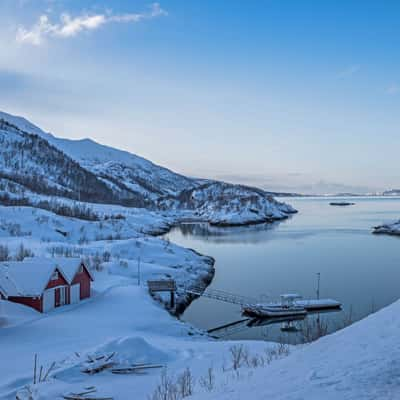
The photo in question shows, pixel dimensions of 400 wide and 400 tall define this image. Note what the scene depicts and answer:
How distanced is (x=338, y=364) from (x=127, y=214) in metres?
97.5

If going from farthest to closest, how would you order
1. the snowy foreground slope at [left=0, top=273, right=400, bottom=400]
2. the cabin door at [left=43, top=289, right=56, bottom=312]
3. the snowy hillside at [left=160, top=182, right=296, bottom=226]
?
the snowy hillside at [left=160, top=182, right=296, bottom=226], the cabin door at [left=43, top=289, right=56, bottom=312], the snowy foreground slope at [left=0, top=273, right=400, bottom=400]

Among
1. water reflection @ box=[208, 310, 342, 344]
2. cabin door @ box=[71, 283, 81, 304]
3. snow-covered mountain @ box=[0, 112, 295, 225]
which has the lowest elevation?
water reflection @ box=[208, 310, 342, 344]

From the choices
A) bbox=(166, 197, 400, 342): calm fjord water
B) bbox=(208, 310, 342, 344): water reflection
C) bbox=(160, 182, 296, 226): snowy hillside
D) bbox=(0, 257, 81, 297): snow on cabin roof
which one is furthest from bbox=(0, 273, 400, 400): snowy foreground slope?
bbox=(160, 182, 296, 226): snowy hillside

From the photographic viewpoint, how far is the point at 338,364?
18.1 ft

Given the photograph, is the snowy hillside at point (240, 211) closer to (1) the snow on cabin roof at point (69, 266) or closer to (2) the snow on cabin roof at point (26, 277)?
(1) the snow on cabin roof at point (69, 266)

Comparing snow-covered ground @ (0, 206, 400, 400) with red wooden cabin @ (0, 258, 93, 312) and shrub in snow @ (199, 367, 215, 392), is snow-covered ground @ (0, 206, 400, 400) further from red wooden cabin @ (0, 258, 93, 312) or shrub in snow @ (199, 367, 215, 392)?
red wooden cabin @ (0, 258, 93, 312)

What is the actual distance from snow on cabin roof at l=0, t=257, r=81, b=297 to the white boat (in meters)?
13.4

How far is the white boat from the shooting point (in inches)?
1107

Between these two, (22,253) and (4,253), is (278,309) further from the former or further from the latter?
(4,253)

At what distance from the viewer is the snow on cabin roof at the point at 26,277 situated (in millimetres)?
22578

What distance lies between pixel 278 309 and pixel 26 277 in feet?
55.0

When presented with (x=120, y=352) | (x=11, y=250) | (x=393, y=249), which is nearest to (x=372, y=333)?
(x=120, y=352)

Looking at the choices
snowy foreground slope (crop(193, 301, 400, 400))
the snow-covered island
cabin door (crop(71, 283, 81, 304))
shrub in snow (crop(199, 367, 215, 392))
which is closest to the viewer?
snowy foreground slope (crop(193, 301, 400, 400))

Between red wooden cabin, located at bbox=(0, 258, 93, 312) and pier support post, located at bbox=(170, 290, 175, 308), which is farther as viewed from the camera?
pier support post, located at bbox=(170, 290, 175, 308)
